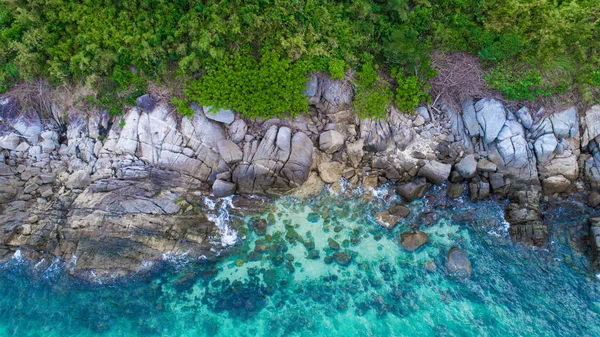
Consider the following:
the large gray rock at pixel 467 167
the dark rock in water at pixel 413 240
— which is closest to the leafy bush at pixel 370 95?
the large gray rock at pixel 467 167

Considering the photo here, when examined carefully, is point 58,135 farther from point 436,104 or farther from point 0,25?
point 436,104

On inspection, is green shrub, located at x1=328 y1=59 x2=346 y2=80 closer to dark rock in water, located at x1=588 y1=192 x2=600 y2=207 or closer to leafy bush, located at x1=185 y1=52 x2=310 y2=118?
leafy bush, located at x1=185 y1=52 x2=310 y2=118

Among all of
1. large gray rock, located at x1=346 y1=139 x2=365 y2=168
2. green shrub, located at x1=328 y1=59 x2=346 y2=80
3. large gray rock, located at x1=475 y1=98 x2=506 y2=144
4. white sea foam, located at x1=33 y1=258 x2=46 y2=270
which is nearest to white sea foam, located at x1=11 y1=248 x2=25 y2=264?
white sea foam, located at x1=33 y1=258 x2=46 y2=270

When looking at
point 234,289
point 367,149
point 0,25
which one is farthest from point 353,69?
point 0,25

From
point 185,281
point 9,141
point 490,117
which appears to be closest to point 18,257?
point 9,141

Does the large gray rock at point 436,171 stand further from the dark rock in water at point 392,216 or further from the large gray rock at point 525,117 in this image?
the large gray rock at point 525,117

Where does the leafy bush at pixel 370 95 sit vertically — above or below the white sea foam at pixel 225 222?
above

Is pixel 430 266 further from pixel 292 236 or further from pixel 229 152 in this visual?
pixel 229 152
